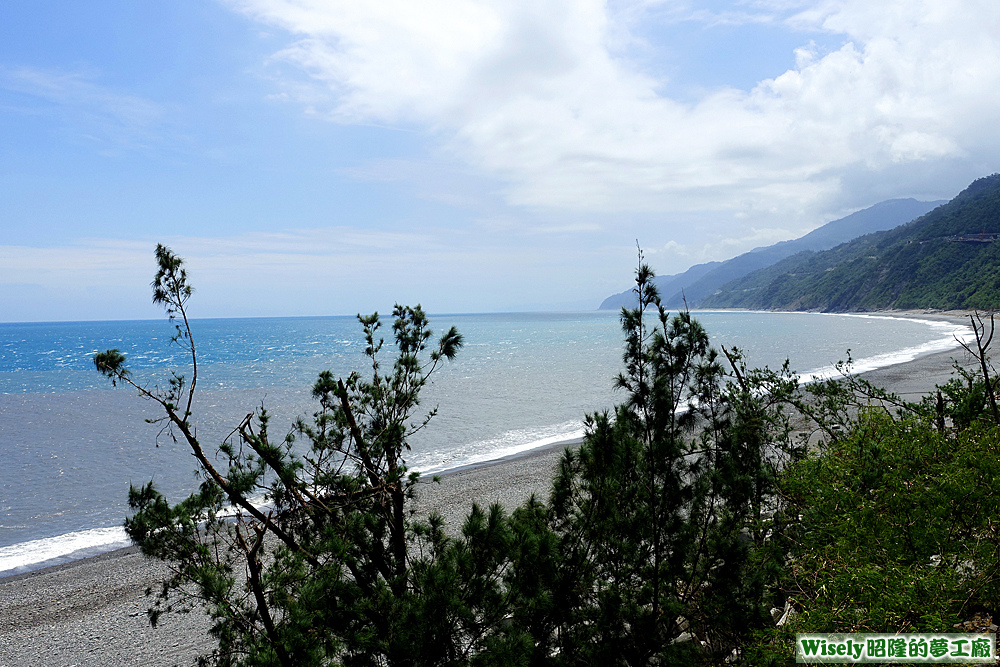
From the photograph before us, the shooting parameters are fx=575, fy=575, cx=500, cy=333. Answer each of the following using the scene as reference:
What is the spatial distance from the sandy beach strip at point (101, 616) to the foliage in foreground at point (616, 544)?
2013 mm

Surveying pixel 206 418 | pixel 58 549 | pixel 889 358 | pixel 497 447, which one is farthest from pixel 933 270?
pixel 58 549

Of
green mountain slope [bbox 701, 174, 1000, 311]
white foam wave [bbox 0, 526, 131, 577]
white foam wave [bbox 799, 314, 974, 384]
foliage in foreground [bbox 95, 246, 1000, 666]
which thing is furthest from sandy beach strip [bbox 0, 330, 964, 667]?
green mountain slope [bbox 701, 174, 1000, 311]

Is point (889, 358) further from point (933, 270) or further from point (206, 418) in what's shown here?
point (933, 270)

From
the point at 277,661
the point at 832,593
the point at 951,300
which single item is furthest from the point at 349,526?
the point at 951,300

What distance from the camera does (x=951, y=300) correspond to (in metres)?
91.2

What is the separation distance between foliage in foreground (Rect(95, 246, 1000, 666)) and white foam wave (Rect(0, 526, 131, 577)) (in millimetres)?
11987

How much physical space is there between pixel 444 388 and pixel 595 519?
35659 millimetres

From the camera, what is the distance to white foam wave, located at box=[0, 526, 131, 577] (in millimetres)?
12896

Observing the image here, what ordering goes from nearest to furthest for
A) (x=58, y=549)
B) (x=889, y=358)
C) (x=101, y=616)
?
1. (x=101, y=616)
2. (x=58, y=549)
3. (x=889, y=358)

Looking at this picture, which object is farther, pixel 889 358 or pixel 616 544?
pixel 889 358

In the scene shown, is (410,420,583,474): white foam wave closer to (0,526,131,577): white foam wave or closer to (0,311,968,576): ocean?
(0,311,968,576): ocean

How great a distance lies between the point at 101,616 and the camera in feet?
33.2

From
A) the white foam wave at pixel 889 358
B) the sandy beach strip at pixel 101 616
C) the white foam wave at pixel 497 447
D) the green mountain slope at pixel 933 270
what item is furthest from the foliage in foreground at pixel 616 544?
the green mountain slope at pixel 933 270

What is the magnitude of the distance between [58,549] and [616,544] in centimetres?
1510
